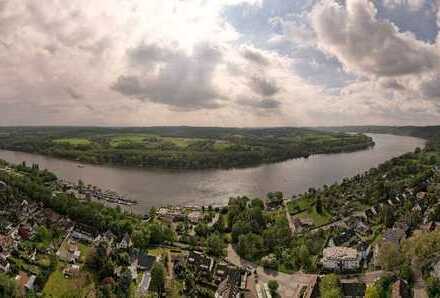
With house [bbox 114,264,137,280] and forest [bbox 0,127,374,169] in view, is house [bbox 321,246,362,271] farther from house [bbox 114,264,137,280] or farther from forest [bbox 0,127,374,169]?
forest [bbox 0,127,374,169]

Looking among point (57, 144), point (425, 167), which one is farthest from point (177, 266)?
point (57, 144)

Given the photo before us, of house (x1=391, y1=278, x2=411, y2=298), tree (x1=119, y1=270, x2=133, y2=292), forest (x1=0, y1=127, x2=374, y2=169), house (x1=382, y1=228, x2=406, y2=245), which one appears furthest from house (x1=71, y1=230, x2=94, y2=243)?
forest (x1=0, y1=127, x2=374, y2=169)

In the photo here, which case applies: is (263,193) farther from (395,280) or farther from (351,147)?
(351,147)

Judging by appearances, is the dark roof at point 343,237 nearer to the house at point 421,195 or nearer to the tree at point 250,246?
the tree at point 250,246

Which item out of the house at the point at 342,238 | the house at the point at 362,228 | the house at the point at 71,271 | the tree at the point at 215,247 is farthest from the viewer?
the house at the point at 362,228

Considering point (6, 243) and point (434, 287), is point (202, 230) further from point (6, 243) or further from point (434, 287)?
point (434, 287)

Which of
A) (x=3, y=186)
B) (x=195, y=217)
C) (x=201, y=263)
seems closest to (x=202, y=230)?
(x=195, y=217)

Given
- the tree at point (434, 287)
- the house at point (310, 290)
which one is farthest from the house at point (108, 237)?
the tree at point (434, 287)
